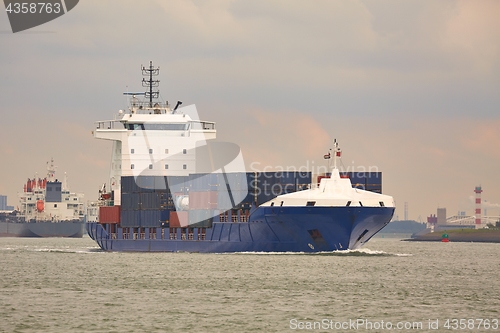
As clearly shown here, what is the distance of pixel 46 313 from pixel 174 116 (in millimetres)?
47972

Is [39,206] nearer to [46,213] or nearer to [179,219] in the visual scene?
[46,213]

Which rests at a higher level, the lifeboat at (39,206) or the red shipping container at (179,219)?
the lifeboat at (39,206)

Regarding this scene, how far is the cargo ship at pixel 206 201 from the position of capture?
212ft

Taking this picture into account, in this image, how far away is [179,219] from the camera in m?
72.9

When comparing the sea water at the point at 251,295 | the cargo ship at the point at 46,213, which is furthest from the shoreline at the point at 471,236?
the sea water at the point at 251,295

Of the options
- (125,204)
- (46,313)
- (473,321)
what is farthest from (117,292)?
(125,204)

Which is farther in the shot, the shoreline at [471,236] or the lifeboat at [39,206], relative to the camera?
the lifeboat at [39,206]

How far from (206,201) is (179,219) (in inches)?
122

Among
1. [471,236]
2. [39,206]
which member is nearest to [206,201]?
[471,236]

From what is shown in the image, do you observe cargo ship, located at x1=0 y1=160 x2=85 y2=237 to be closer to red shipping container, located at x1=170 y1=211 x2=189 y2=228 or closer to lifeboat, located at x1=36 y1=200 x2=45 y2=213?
lifeboat, located at x1=36 y1=200 x2=45 y2=213

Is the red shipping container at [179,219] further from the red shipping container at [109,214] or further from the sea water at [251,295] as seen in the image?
the red shipping container at [109,214]

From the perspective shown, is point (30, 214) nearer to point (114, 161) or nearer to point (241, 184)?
point (114, 161)

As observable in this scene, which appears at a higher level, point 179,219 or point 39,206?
point 39,206

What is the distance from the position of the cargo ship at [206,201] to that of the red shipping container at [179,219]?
8 centimetres
